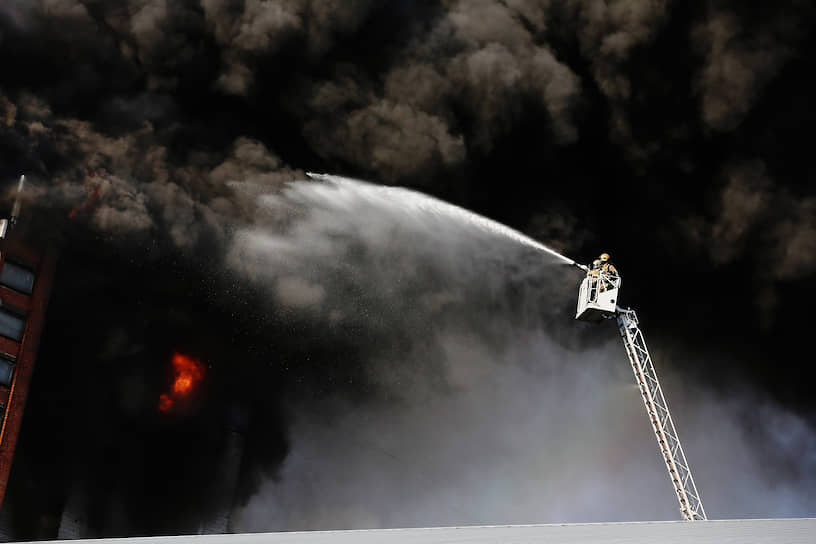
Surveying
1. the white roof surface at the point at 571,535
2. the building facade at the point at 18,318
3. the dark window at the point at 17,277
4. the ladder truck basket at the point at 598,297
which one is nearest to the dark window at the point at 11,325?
the building facade at the point at 18,318

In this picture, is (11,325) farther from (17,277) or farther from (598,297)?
(598,297)

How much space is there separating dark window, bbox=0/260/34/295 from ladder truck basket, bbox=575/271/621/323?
36015 millimetres

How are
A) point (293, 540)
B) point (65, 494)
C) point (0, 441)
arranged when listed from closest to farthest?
point (293, 540) < point (0, 441) < point (65, 494)

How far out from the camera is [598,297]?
29.0 metres

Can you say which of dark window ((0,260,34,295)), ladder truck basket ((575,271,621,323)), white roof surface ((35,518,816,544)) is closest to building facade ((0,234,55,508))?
dark window ((0,260,34,295))

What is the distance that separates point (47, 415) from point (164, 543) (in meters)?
44.8

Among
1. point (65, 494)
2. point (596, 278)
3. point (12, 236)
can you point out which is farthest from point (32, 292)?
point (596, 278)

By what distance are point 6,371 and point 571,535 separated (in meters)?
46.3

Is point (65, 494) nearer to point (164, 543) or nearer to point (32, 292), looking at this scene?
point (32, 292)

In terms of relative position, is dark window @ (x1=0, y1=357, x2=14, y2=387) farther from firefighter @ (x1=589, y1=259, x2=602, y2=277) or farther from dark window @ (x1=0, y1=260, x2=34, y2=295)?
firefighter @ (x1=589, y1=259, x2=602, y2=277)

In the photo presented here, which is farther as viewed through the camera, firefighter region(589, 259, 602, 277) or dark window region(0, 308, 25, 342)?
dark window region(0, 308, 25, 342)

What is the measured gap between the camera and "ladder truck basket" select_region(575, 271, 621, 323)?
93.7 feet

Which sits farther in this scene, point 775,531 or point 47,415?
point 47,415

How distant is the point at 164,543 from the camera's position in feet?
32.2
